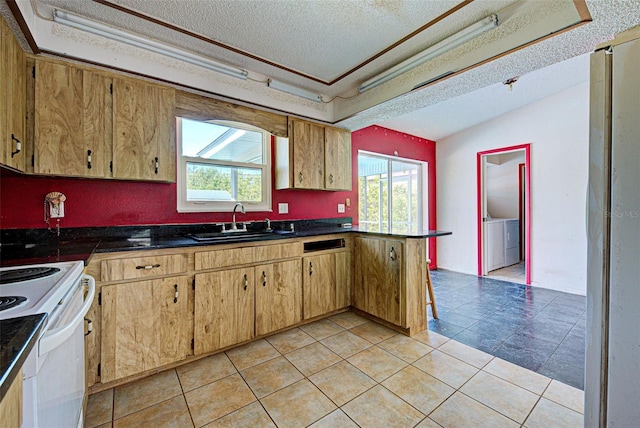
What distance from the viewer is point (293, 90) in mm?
2871

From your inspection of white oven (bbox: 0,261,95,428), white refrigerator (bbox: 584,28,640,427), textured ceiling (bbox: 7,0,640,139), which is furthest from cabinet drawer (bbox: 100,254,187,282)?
white refrigerator (bbox: 584,28,640,427)

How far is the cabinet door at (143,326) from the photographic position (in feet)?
5.83

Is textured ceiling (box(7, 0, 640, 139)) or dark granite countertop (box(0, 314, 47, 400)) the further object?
textured ceiling (box(7, 0, 640, 139))

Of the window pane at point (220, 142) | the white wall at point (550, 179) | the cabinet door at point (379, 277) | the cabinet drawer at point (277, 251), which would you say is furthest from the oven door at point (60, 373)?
the white wall at point (550, 179)

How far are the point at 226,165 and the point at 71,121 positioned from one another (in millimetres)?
1236

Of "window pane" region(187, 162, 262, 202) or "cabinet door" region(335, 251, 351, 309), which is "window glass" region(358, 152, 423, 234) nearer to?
"cabinet door" region(335, 251, 351, 309)

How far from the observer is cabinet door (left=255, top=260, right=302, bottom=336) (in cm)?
240

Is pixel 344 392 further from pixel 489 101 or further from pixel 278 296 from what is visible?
pixel 489 101

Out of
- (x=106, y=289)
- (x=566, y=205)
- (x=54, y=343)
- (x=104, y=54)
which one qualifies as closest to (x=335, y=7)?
(x=104, y=54)

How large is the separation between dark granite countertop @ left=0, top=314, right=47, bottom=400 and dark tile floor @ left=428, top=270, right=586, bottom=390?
2762mm

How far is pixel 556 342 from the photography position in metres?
2.36

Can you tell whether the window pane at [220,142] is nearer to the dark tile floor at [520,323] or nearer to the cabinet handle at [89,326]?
the cabinet handle at [89,326]

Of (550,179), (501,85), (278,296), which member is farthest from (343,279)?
(550,179)

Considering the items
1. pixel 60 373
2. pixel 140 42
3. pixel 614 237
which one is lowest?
pixel 60 373
